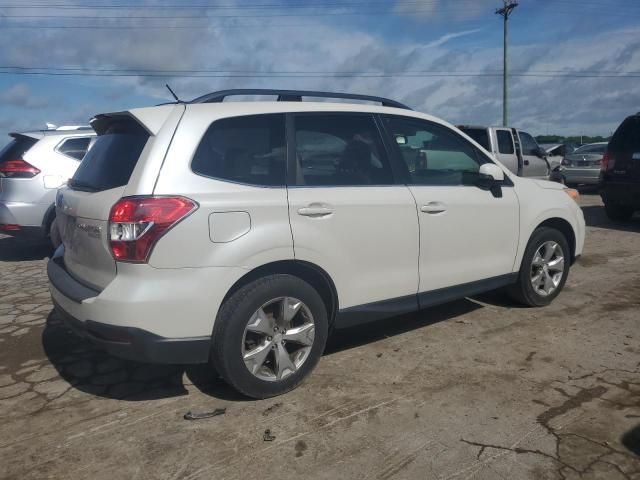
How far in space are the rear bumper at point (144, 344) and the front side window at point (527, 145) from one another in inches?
462

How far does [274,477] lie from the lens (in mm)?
2613

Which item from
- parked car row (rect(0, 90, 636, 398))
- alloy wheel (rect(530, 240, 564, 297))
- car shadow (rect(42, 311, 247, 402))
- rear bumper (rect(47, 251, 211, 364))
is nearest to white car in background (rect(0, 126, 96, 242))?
car shadow (rect(42, 311, 247, 402))

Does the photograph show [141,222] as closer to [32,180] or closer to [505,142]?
[32,180]

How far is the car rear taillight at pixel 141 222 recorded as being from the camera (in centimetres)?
286

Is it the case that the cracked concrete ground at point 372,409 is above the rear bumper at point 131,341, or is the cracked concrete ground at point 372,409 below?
below

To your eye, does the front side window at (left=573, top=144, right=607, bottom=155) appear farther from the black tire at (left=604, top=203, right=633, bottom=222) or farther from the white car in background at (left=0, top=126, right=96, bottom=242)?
the white car in background at (left=0, top=126, right=96, bottom=242)

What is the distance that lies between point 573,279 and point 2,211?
6.91 meters

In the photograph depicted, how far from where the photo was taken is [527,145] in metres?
13.3

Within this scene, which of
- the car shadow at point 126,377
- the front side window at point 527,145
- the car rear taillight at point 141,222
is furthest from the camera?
the front side window at point 527,145

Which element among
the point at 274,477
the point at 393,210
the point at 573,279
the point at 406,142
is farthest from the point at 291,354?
the point at 573,279

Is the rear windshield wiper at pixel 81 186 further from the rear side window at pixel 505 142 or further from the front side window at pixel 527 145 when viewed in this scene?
the front side window at pixel 527 145

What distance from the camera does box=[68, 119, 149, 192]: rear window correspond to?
317 cm

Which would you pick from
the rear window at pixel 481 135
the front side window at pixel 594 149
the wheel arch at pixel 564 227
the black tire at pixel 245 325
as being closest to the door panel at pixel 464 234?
the wheel arch at pixel 564 227

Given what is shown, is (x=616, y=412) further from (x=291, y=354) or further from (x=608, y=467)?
(x=291, y=354)
